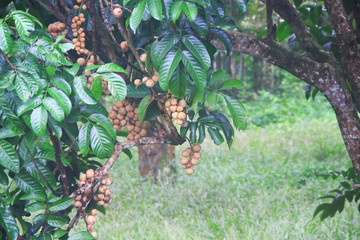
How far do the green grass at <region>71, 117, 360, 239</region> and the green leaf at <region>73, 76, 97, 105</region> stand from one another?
5.44 feet

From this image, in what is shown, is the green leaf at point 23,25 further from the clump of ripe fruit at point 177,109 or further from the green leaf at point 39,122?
the clump of ripe fruit at point 177,109

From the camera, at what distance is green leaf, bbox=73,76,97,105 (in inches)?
38.1

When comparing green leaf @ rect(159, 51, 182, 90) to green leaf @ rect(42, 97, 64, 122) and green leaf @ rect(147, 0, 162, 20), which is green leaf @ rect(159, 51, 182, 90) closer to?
green leaf @ rect(147, 0, 162, 20)

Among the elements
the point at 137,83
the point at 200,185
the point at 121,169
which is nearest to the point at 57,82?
the point at 137,83

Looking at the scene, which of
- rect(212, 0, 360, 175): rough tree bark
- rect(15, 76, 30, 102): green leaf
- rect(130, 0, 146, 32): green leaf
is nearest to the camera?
rect(15, 76, 30, 102): green leaf

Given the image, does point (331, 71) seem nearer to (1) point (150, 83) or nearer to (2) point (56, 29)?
(1) point (150, 83)

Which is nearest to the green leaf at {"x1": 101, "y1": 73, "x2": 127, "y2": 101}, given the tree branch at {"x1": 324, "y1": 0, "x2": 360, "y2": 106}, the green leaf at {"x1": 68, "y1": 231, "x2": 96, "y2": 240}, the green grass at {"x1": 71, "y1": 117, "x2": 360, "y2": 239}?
the green leaf at {"x1": 68, "y1": 231, "x2": 96, "y2": 240}

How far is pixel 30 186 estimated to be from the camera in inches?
45.1

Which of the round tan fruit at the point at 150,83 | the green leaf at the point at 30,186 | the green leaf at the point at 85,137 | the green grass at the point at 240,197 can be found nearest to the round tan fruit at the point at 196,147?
the round tan fruit at the point at 150,83

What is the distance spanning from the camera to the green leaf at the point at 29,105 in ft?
3.08

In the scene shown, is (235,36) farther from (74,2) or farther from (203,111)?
(74,2)

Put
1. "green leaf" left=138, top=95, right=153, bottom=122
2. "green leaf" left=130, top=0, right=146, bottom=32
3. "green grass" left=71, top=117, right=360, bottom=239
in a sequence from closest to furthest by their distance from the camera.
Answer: "green leaf" left=130, top=0, right=146, bottom=32, "green leaf" left=138, top=95, right=153, bottom=122, "green grass" left=71, top=117, right=360, bottom=239

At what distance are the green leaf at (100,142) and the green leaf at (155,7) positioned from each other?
36cm

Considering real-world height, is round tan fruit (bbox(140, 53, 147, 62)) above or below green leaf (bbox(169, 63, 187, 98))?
above
